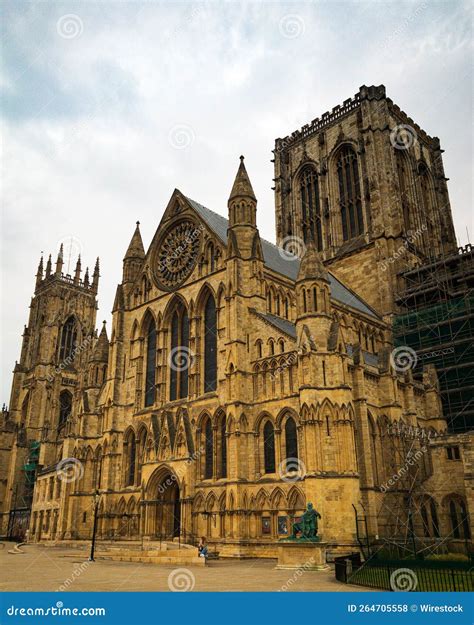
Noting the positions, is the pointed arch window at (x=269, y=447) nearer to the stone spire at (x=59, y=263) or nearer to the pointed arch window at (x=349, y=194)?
the pointed arch window at (x=349, y=194)

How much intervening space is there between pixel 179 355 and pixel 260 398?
8.71 m

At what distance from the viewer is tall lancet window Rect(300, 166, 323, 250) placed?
61719 mm

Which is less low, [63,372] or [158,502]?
[63,372]

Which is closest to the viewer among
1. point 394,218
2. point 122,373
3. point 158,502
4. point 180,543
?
point 180,543

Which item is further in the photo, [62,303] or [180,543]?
[62,303]

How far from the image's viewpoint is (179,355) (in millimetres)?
38531

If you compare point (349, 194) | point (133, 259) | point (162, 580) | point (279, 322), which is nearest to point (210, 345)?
point (279, 322)

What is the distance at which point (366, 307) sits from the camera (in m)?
50.6

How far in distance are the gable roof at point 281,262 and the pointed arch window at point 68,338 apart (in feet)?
153

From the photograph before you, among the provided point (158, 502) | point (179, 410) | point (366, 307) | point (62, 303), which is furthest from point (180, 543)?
point (62, 303)

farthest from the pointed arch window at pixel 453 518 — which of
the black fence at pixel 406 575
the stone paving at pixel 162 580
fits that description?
the black fence at pixel 406 575

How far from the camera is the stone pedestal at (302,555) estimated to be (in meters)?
22.1
